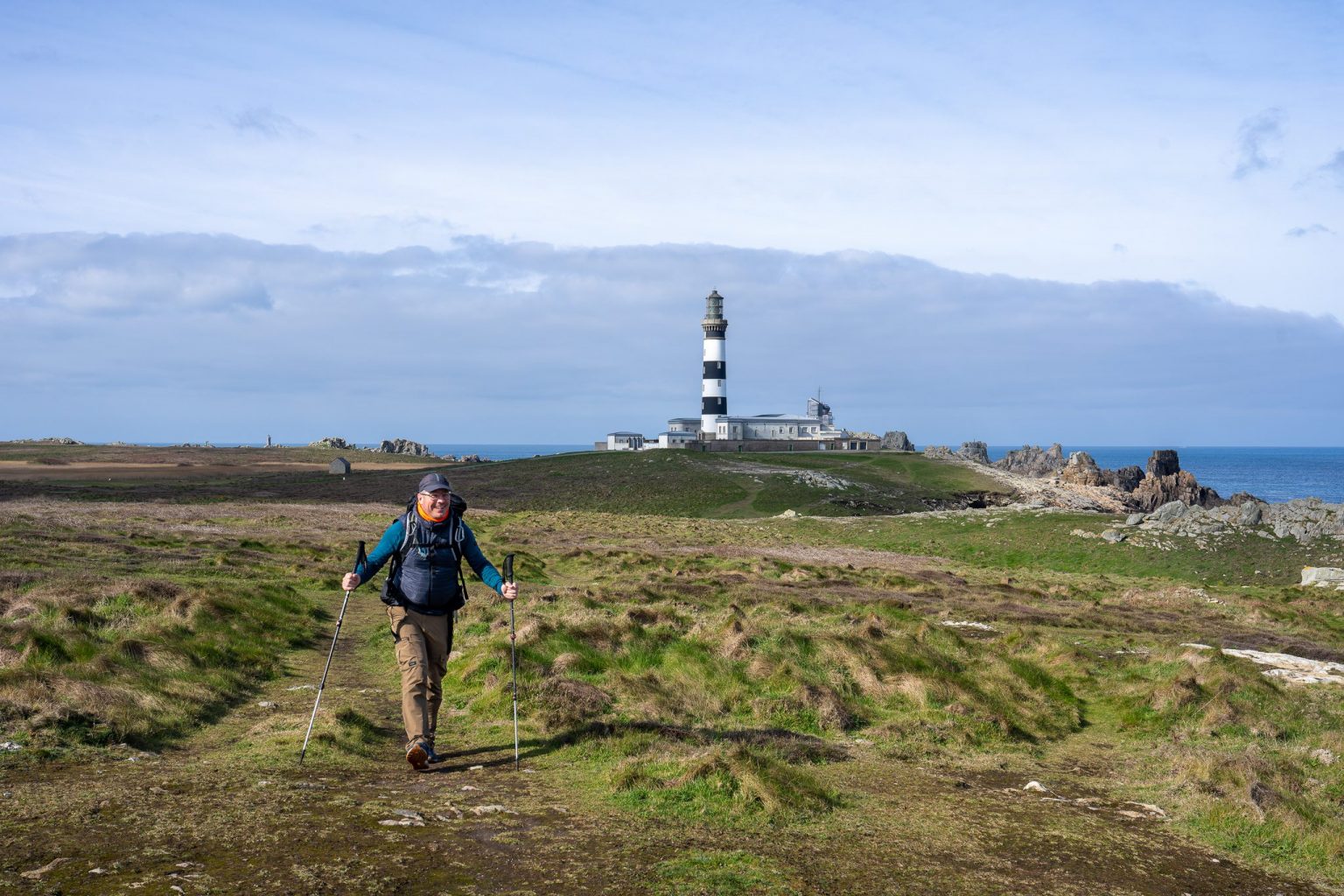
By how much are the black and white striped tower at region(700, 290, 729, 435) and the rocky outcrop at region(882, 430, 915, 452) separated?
110 ft

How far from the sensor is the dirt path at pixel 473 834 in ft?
25.7

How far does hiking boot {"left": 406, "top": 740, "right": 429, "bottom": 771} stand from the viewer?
11.2 metres

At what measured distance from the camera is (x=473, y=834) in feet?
29.6

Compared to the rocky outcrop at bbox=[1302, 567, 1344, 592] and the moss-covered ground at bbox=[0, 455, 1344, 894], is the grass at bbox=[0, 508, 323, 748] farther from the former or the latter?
the rocky outcrop at bbox=[1302, 567, 1344, 592]

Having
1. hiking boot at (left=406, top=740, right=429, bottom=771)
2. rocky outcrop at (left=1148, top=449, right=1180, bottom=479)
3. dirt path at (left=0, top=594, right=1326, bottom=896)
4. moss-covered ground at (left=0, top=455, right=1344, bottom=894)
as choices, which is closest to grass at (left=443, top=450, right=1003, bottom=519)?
rocky outcrop at (left=1148, top=449, right=1180, bottom=479)

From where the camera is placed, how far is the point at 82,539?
116 feet

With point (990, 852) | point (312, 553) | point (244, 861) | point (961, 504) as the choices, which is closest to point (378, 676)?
point (244, 861)

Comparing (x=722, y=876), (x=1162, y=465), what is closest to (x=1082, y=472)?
(x=1162, y=465)

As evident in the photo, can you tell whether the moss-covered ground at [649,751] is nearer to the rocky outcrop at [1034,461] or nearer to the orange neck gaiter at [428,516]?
the orange neck gaiter at [428,516]

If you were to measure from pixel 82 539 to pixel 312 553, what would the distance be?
310 inches

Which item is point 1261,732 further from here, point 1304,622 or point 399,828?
point 1304,622

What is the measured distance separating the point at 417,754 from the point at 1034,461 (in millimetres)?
161688

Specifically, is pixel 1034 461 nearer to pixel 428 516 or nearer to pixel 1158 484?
pixel 1158 484

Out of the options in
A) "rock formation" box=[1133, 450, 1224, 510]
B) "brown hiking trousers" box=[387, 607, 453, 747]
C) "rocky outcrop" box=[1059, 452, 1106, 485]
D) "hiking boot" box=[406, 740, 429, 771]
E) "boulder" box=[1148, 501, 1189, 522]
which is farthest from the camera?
"rocky outcrop" box=[1059, 452, 1106, 485]
